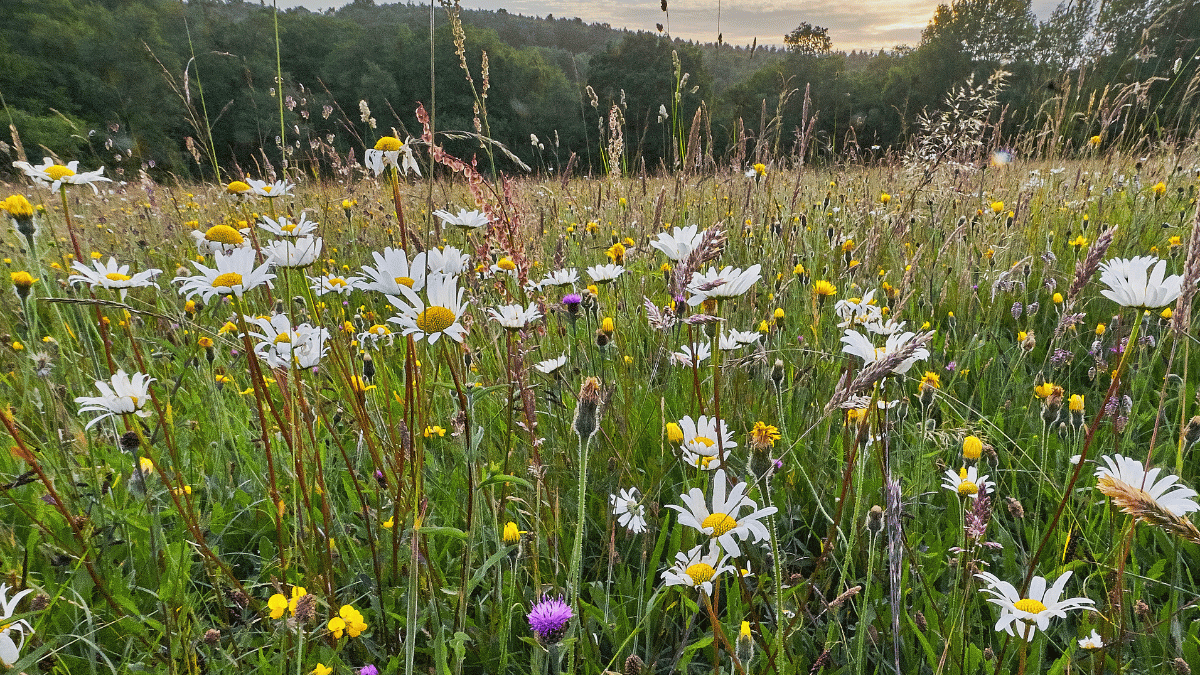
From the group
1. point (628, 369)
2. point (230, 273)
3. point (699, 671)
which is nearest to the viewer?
point (230, 273)

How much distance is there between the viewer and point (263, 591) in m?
1.37

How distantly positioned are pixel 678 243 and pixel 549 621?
790mm

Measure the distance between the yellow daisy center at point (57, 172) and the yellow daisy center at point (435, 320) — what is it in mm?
1281

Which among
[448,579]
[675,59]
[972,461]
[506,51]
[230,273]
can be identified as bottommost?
[448,579]

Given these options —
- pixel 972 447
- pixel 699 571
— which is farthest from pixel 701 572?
pixel 972 447

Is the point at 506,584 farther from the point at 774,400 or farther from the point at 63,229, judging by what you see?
the point at 63,229

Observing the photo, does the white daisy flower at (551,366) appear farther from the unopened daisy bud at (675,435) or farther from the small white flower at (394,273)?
the small white flower at (394,273)

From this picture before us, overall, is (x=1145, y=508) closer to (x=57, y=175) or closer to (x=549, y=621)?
(x=549, y=621)

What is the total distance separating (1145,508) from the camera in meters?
0.51

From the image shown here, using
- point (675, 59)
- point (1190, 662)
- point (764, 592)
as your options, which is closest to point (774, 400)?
point (764, 592)

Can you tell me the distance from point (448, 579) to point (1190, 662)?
1403 mm

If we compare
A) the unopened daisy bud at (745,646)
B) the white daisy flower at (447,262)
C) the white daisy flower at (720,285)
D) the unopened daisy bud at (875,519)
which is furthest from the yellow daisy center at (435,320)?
the unopened daisy bud at (875,519)

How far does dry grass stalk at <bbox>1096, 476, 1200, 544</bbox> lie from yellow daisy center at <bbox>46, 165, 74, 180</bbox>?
85.1 inches

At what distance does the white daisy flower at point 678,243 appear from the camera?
3.90 feet
